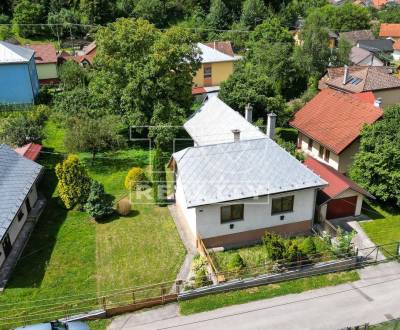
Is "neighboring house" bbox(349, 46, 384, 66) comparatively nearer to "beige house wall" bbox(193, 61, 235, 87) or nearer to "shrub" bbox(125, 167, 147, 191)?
"beige house wall" bbox(193, 61, 235, 87)

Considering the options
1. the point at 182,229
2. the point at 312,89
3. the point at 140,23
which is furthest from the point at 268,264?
the point at 312,89

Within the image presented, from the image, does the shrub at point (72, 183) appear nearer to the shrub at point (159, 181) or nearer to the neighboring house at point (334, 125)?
the shrub at point (159, 181)

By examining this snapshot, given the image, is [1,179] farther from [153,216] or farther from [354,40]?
[354,40]

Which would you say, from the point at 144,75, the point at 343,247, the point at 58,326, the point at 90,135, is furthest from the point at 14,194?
the point at 343,247

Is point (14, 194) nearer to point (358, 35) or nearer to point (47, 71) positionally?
point (47, 71)

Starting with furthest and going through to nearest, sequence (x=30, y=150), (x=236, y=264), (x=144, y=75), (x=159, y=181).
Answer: (x=144, y=75) < (x=30, y=150) < (x=159, y=181) < (x=236, y=264)

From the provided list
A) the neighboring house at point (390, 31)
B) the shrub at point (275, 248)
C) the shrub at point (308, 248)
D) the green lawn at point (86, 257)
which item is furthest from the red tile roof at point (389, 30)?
the shrub at point (275, 248)

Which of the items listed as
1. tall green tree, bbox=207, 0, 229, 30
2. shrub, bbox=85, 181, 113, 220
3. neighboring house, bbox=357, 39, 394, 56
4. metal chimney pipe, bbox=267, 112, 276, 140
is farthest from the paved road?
tall green tree, bbox=207, 0, 229, 30
